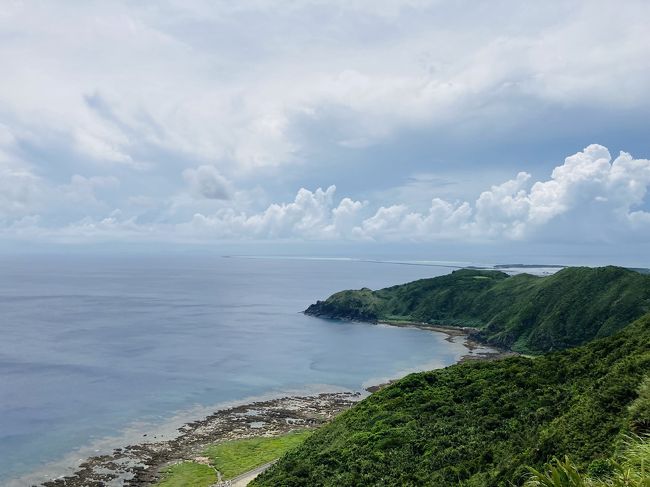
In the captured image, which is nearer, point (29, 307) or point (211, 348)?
point (211, 348)

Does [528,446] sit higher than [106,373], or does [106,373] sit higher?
[528,446]

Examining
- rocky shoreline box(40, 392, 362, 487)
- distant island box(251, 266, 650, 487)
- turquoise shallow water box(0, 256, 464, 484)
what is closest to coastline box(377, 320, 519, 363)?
turquoise shallow water box(0, 256, 464, 484)

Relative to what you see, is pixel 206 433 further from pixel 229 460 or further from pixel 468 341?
pixel 468 341

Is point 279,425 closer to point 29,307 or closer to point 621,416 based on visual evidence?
point 621,416

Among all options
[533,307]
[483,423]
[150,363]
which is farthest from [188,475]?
[533,307]

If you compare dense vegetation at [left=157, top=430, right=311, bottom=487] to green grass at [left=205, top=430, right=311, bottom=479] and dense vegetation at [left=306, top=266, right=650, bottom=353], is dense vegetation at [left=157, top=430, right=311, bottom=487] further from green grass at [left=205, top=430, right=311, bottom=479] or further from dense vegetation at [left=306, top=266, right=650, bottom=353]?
dense vegetation at [left=306, top=266, right=650, bottom=353]

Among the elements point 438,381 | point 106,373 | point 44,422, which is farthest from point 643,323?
point 106,373
